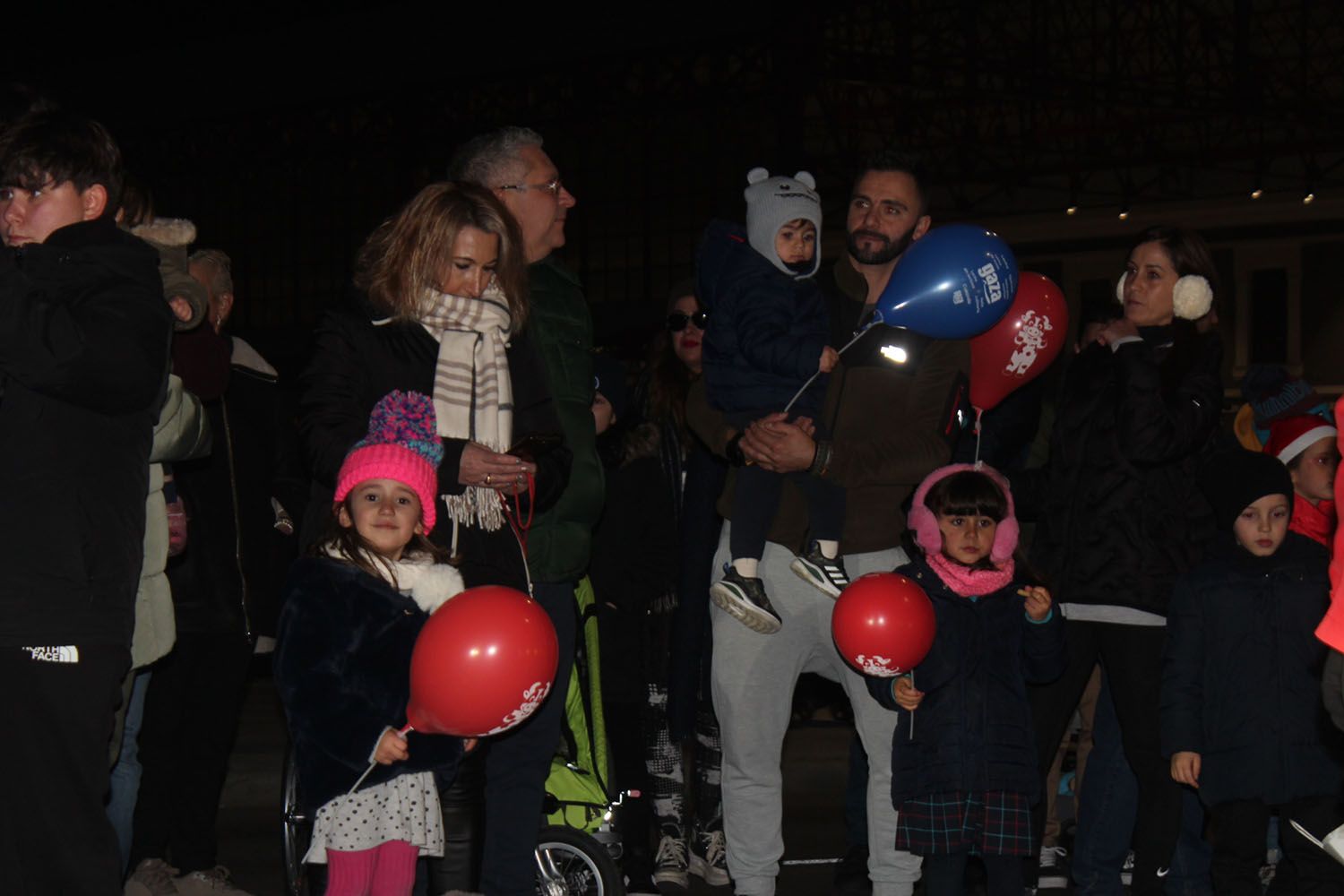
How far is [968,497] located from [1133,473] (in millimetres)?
652

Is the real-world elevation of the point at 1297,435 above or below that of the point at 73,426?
above

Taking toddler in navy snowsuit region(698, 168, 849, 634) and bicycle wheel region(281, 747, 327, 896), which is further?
toddler in navy snowsuit region(698, 168, 849, 634)

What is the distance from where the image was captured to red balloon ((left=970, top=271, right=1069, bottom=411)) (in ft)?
17.1

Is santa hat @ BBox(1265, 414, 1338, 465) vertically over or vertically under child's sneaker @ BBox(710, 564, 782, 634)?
over

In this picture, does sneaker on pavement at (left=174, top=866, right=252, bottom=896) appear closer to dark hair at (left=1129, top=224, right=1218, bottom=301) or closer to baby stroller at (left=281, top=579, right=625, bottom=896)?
baby stroller at (left=281, top=579, right=625, bottom=896)

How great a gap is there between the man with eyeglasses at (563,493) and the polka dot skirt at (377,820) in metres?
0.36

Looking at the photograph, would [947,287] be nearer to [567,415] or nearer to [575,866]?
[567,415]

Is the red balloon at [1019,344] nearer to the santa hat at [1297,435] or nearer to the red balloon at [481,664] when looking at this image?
the santa hat at [1297,435]

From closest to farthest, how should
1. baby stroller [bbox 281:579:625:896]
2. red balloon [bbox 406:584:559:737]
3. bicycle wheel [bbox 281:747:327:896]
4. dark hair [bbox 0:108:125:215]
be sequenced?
dark hair [bbox 0:108:125:215]
red balloon [bbox 406:584:559:737]
bicycle wheel [bbox 281:747:327:896]
baby stroller [bbox 281:579:625:896]

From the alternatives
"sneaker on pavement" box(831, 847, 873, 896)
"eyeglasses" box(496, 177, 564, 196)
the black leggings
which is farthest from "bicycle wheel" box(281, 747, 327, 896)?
"sneaker on pavement" box(831, 847, 873, 896)

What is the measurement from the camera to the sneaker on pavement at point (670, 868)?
596 centimetres

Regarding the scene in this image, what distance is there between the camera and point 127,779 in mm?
4922

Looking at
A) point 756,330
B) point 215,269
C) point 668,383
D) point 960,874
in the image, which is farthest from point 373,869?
point 668,383

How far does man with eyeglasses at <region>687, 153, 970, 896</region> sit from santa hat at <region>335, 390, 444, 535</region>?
1.05m
